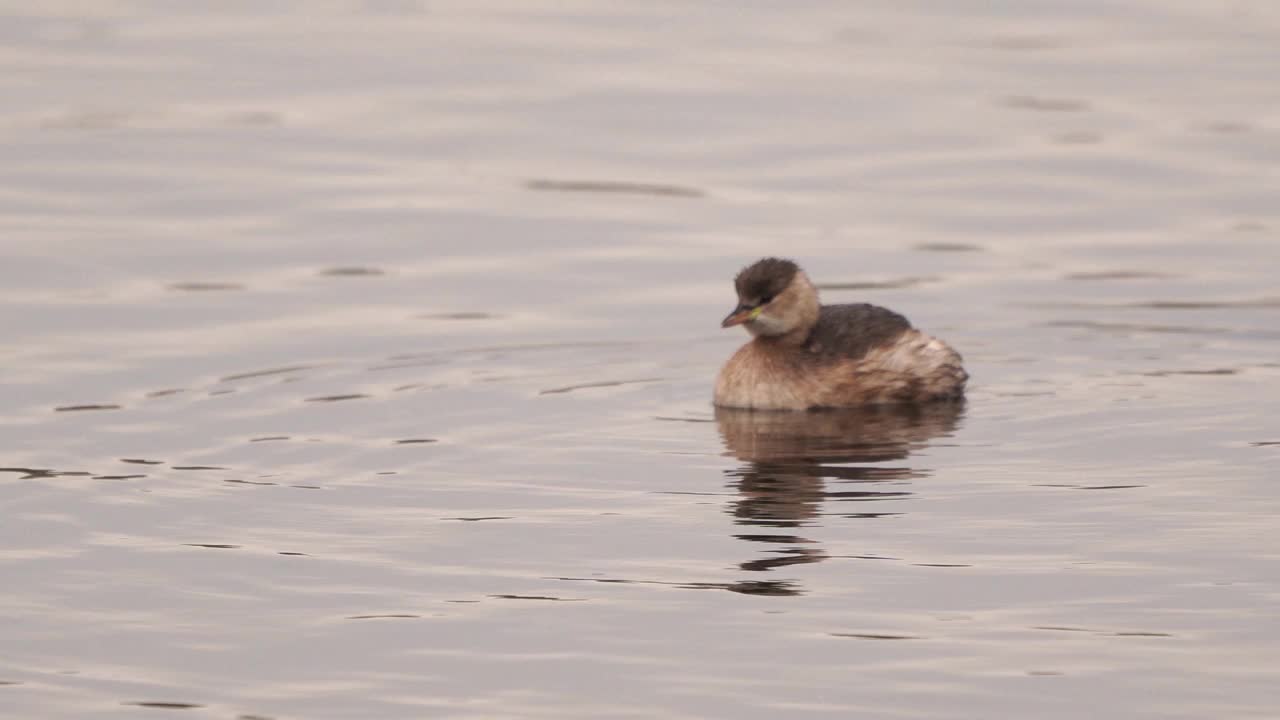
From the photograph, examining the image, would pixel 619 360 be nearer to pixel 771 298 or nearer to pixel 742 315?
pixel 742 315

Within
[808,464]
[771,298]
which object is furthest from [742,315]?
[808,464]

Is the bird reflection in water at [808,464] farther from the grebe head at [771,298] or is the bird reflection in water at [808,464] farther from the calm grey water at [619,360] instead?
the grebe head at [771,298]

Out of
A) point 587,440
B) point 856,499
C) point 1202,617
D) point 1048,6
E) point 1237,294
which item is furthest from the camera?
point 1048,6

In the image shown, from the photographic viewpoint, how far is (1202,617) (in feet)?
34.5

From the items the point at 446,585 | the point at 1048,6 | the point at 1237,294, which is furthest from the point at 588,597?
the point at 1048,6

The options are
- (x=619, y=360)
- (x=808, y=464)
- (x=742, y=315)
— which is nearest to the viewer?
(x=808, y=464)

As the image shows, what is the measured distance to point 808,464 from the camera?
14.2 meters

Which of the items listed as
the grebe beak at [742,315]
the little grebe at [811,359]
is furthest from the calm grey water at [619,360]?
the grebe beak at [742,315]

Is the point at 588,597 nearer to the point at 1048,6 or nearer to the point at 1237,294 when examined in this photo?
the point at 1237,294

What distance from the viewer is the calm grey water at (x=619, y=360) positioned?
406 inches

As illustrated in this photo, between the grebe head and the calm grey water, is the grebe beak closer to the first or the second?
the grebe head

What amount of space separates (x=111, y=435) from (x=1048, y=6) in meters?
18.9

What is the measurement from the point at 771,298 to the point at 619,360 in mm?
1364

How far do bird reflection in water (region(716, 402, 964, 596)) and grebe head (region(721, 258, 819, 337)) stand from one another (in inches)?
28.2
